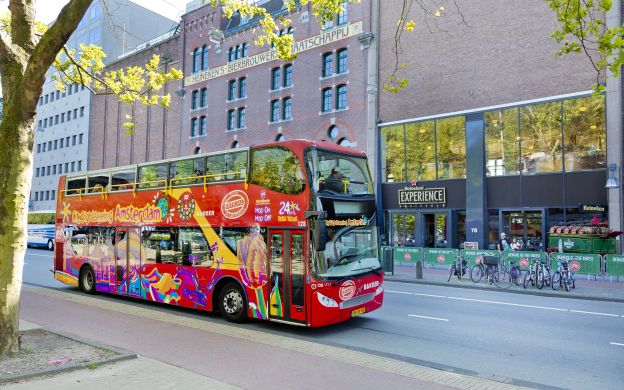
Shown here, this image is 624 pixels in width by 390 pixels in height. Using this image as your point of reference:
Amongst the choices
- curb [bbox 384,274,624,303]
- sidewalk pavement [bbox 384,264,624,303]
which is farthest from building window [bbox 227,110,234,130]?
curb [bbox 384,274,624,303]

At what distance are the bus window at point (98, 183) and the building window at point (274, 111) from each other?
74.4 feet

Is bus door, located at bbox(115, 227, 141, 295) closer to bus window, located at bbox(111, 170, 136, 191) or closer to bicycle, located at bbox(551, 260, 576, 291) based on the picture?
bus window, located at bbox(111, 170, 136, 191)

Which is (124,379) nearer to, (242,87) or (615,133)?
(615,133)

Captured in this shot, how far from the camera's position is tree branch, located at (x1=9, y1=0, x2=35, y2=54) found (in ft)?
22.3

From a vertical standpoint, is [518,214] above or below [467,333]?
above

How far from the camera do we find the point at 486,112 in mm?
25734

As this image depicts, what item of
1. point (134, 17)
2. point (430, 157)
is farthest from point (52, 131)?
point (430, 157)

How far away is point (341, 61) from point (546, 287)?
21309mm

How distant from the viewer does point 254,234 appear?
9648 mm

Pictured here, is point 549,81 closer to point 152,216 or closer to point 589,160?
point 589,160

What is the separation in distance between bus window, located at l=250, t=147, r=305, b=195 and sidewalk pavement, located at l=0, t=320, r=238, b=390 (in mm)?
4019

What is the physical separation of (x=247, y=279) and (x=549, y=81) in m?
20.8

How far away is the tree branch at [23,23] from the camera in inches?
268

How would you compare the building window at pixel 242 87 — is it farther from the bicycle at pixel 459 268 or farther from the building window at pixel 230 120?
the bicycle at pixel 459 268
